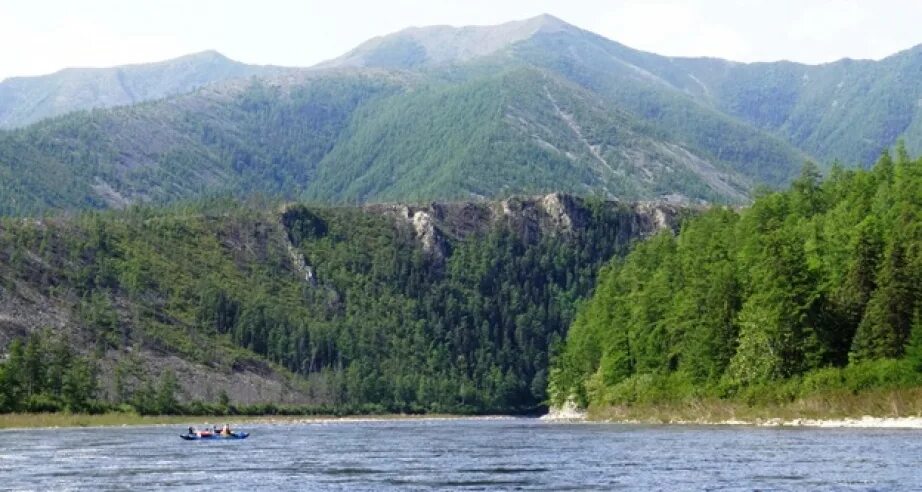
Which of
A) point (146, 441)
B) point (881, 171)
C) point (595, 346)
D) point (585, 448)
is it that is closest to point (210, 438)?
point (146, 441)

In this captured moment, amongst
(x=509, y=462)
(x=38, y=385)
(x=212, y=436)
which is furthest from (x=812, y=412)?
(x=38, y=385)

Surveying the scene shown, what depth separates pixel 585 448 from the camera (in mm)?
100312

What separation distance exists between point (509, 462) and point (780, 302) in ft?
155

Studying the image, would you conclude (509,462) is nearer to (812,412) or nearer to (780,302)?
(812,412)

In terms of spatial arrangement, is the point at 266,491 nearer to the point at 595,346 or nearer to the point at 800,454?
the point at 800,454

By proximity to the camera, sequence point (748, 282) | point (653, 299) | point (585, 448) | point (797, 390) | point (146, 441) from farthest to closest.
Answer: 1. point (653, 299)
2. point (748, 282)
3. point (146, 441)
4. point (797, 390)
5. point (585, 448)

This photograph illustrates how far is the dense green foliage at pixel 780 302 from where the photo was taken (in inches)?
4663

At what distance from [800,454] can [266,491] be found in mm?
32325

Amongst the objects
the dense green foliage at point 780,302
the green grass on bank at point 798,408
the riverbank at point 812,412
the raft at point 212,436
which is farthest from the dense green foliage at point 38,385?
the riverbank at point 812,412

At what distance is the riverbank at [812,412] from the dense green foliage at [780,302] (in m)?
1.15

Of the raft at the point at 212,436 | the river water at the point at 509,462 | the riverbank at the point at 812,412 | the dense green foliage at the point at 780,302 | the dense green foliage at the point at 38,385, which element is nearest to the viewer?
the river water at the point at 509,462

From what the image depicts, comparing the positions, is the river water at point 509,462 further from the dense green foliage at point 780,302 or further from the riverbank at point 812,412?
the dense green foliage at point 780,302

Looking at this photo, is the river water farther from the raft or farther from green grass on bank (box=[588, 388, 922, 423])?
the raft

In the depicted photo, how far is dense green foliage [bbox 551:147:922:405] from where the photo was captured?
118438 mm
